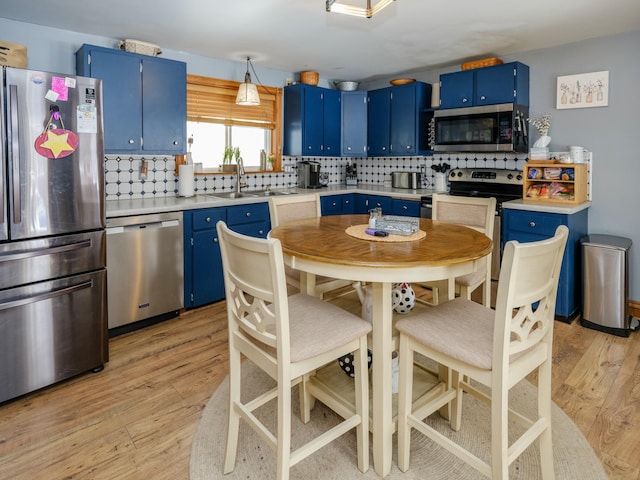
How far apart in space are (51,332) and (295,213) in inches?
61.9

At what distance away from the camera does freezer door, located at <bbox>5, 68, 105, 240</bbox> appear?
2.11 metres

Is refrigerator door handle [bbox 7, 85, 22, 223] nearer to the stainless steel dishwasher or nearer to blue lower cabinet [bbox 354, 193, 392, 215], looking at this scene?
the stainless steel dishwasher

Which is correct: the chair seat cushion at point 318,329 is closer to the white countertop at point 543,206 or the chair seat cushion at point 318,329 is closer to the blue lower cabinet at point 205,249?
the blue lower cabinet at point 205,249

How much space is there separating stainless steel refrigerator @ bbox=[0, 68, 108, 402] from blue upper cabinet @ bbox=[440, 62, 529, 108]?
10.3ft

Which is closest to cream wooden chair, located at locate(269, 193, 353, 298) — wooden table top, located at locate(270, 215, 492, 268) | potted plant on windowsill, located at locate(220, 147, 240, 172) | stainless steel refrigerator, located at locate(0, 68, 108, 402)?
wooden table top, located at locate(270, 215, 492, 268)

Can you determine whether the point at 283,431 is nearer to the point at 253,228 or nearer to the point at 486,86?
the point at 253,228

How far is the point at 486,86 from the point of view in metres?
3.86

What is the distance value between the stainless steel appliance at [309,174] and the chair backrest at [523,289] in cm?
357

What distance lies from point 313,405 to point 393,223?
103cm

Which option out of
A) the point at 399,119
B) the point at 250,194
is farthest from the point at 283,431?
the point at 399,119

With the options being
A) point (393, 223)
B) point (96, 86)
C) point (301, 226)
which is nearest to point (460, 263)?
point (393, 223)

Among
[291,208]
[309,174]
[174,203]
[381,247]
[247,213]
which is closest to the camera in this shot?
[381,247]

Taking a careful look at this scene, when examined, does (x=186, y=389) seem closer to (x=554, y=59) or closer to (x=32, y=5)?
(x=32, y=5)

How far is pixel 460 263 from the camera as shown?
161 centimetres
